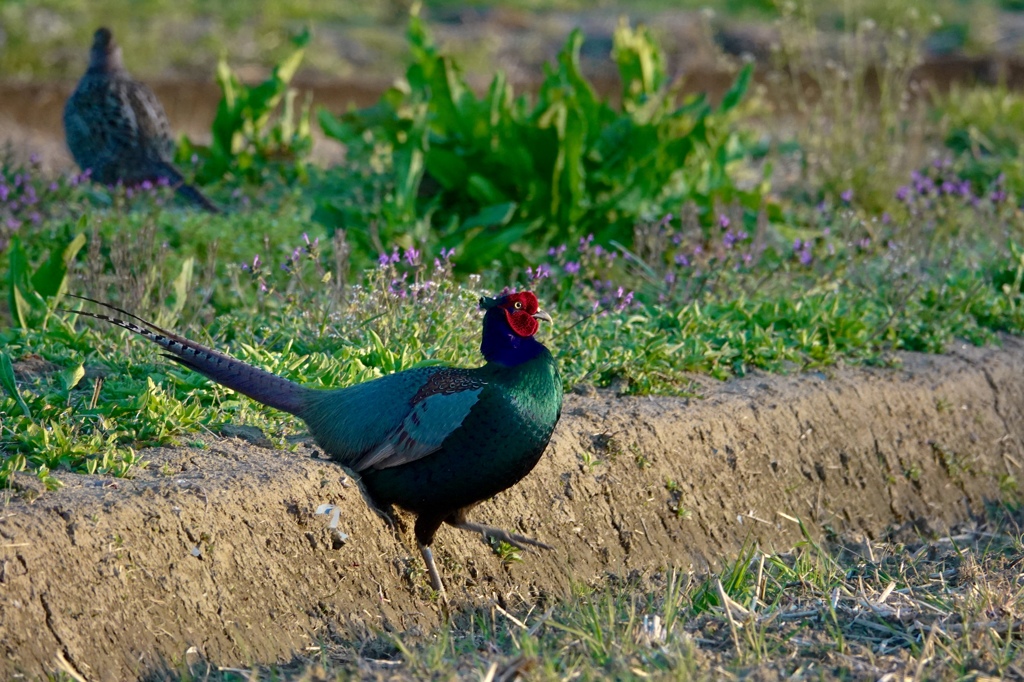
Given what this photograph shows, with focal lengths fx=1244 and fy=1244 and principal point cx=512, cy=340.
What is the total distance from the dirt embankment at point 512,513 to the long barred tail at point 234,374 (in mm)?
214

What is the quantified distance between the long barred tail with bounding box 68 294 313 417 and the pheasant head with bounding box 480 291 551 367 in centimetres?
68

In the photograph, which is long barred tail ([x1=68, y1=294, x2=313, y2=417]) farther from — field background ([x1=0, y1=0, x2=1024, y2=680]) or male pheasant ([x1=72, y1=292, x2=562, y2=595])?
field background ([x1=0, y1=0, x2=1024, y2=680])

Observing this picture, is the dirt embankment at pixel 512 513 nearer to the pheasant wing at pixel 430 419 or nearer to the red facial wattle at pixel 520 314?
the pheasant wing at pixel 430 419

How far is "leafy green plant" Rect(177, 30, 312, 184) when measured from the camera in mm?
7863

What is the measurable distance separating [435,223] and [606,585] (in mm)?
3512

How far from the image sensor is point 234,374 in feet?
12.9

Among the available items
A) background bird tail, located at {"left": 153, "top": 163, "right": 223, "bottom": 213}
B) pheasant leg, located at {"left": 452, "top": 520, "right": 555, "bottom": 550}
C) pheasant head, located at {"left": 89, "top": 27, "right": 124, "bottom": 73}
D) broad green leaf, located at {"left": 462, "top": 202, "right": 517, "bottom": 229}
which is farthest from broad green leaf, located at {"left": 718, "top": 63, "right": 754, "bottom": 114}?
pheasant leg, located at {"left": 452, "top": 520, "right": 555, "bottom": 550}

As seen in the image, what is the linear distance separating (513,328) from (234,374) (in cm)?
92

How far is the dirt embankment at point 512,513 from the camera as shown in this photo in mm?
3521

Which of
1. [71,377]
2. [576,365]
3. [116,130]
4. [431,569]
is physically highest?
[116,130]

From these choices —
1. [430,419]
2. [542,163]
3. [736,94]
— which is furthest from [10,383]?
[736,94]

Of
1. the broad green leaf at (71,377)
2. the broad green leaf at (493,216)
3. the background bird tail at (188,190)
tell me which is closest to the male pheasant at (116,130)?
the background bird tail at (188,190)

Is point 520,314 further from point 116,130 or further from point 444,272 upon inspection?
point 116,130

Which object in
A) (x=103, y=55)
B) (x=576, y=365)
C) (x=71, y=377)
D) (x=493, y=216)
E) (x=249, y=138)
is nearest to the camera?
(x=71, y=377)
